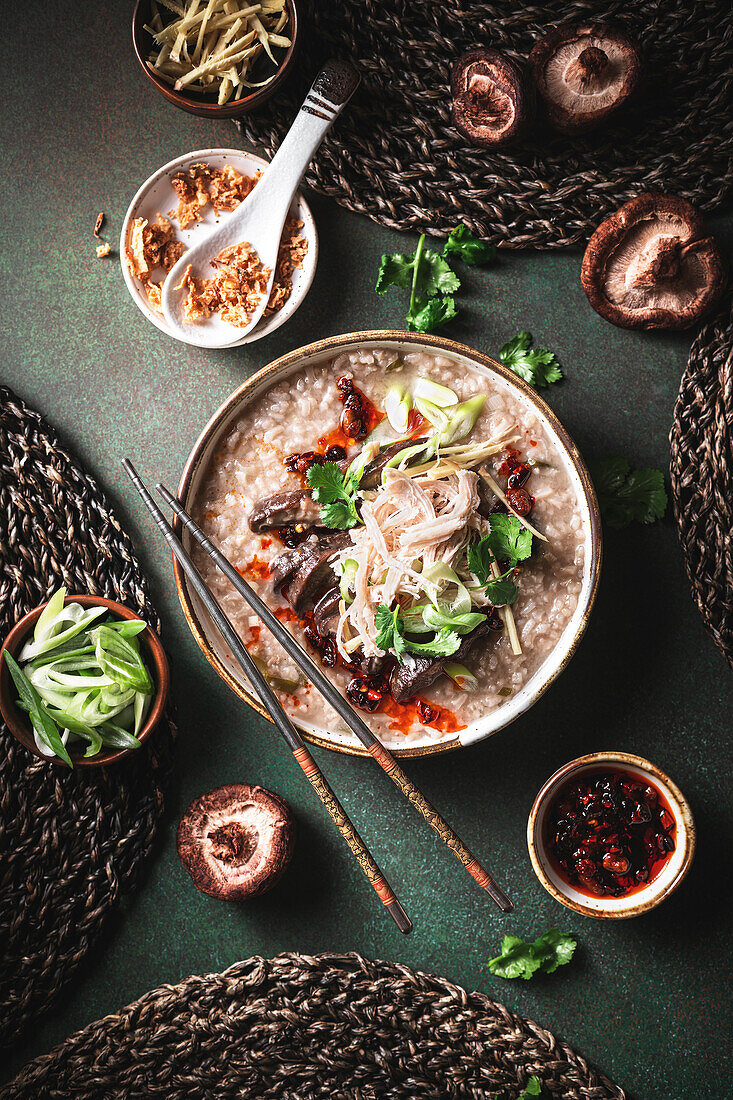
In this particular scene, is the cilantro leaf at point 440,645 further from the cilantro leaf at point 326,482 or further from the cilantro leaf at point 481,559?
the cilantro leaf at point 326,482

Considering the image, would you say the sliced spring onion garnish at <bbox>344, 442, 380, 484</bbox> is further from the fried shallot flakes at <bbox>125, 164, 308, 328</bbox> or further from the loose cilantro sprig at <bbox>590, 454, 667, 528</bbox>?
the loose cilantro sprig at <bbox>590, 454, 667, 528</bbox>

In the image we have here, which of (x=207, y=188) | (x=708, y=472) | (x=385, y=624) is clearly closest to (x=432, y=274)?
(x=207, y=188)

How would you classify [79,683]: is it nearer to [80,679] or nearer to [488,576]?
[80,679]

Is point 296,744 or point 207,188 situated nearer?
point 296,744

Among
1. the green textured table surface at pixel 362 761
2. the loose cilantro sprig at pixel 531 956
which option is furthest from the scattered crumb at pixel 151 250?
the loose cilantro sprig at pixel 531 956

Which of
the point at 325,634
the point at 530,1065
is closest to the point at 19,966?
the point at 325,634

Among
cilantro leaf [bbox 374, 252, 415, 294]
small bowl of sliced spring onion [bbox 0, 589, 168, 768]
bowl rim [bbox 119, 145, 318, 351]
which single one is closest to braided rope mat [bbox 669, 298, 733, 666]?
cilantro leaf [bbox 374, 252, 415, 294]
